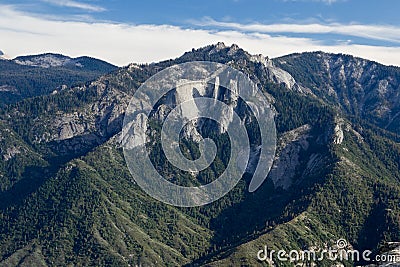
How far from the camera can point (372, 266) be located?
272ft

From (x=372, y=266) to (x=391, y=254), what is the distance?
14.7 feet

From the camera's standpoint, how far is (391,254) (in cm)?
8450
